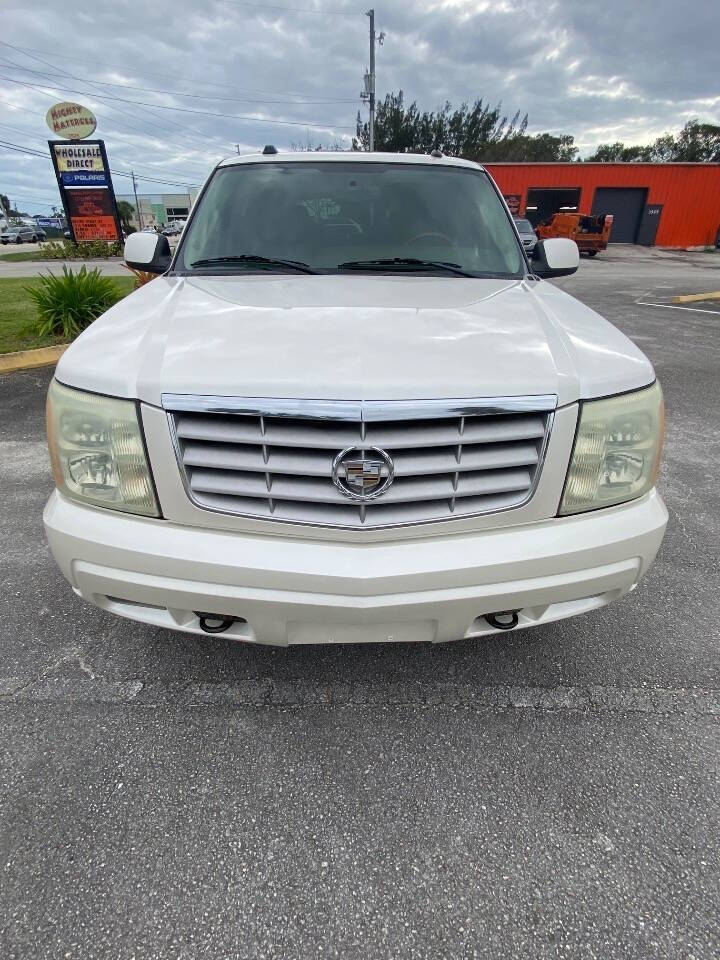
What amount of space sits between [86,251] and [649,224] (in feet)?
97.7

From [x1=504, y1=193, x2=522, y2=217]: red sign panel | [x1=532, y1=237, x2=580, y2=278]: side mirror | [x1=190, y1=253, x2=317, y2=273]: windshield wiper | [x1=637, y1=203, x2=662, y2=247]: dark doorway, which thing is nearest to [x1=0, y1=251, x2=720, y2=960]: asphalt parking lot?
[x1=190, y1=253, x2=317, y2=273]: windshield wiper

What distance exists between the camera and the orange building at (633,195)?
103 feet

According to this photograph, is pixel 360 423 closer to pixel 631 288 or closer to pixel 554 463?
pixel 554 463

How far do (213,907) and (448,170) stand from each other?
3421 mm

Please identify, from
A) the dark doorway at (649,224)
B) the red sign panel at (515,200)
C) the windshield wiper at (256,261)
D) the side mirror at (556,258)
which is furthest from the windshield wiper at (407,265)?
the dark doorway at (649,224)

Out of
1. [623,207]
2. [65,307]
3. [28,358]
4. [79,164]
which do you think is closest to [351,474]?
[28,358]

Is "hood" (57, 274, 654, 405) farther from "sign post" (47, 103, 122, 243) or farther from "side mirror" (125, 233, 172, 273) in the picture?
"sign post" (47, 103, 122, 243)

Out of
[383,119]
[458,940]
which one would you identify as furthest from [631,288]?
[383,119]

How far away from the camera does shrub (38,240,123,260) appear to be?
18922 mm

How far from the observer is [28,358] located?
22.2ft

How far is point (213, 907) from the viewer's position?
1.50 m

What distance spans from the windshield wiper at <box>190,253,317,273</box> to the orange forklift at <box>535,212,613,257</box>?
1084 inches

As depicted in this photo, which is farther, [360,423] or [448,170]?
[448,170]

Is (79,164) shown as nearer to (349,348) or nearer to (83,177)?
(83,177)
